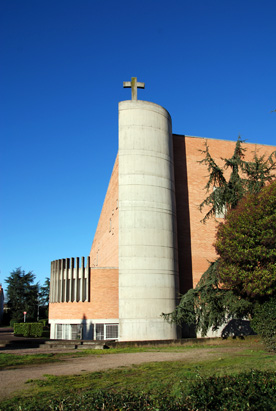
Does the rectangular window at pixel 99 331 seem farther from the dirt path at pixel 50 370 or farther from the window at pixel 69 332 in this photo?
the dirt path at pixel 50 370

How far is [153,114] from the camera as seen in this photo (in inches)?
1050

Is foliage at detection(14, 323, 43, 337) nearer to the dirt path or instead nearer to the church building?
the church building

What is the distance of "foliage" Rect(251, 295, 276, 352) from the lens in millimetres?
15477

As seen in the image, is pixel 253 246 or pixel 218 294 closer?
pixel 253 246

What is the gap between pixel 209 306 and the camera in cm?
2022

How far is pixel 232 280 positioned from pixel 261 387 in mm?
11066

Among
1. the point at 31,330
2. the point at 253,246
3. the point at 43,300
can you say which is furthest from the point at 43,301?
the point at 253,246

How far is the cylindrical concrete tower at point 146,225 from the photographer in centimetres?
2320

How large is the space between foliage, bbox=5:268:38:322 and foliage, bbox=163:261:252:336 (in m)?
40.8

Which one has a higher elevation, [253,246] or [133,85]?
[133,85]

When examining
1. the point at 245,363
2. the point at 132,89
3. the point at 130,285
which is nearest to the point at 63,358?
the point at 245,363

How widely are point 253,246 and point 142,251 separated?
8.80 metres

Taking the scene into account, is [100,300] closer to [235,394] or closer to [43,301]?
[235,394]

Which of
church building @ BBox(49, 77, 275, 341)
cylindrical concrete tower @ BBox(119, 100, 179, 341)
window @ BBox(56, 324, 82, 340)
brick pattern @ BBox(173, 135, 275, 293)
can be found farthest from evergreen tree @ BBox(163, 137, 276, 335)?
window @ BBox(56, 324, 82, 340)
